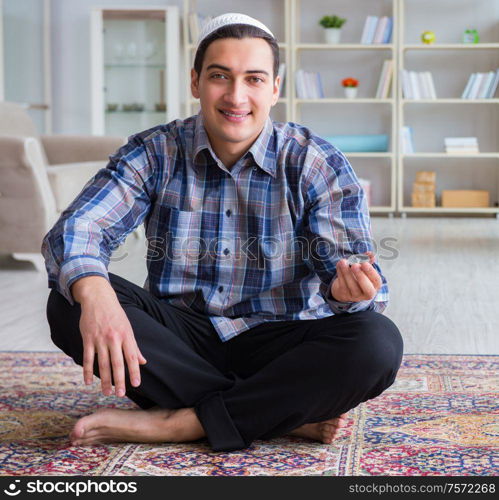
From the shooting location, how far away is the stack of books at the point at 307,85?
251 inches

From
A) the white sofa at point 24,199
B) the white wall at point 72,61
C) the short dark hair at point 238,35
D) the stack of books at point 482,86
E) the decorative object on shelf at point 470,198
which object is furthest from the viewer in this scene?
the white wall at point 72,61

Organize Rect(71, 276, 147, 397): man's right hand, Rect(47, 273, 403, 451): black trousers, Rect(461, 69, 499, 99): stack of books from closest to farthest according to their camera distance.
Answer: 1. Rect(71, 276, 147, 397): man's right hand
2. Rect(47, 273, 403, 451): black trousers
3. Rect(461, 69, 499, 99): stack of books

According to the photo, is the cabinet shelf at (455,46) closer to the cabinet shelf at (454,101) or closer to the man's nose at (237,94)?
the cabinet shelf at (454,101)

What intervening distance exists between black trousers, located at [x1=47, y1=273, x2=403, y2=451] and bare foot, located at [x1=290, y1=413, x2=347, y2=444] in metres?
0.03

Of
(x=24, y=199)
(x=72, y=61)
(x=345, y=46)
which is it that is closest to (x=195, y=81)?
(x=24, y=199)

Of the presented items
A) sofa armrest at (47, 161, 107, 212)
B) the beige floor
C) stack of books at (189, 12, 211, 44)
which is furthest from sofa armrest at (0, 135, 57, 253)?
stack of books at (189, 12, 211, 44)

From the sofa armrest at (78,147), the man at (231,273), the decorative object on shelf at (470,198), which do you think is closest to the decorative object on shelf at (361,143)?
the decorative object on shelf at (470,198)

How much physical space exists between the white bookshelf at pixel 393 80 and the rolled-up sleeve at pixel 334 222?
4770mm

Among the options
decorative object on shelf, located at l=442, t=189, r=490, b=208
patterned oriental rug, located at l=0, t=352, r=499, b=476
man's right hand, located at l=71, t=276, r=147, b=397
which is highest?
man's right hand, located at l=71, t=276, r=147, b=397

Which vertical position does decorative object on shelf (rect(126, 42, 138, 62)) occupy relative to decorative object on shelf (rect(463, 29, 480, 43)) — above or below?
below

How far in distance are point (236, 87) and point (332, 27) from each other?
4951 mm

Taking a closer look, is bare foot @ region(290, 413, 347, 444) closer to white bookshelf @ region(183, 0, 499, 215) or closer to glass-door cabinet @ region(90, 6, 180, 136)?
white bookshelf @ region(183, 0, 499, 215)

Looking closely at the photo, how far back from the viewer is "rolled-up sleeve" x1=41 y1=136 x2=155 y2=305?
1.45 meters

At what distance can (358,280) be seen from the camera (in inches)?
53.2
